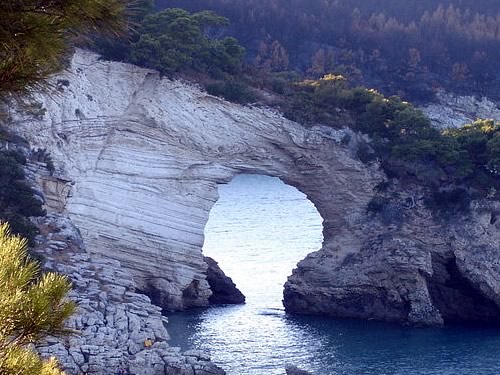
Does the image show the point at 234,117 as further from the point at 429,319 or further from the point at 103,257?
the point at 429,319

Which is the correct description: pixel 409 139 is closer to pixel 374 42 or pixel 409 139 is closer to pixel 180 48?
pixel 180 48

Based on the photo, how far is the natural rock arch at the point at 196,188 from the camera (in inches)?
1110

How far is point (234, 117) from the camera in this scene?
2973cm

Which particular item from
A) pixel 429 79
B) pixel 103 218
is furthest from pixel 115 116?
pixel 429 79

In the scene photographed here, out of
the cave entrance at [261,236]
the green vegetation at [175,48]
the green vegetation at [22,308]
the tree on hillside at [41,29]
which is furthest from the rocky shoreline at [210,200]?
the tree on hillside at [41,29]

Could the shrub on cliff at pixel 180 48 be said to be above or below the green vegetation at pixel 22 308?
above

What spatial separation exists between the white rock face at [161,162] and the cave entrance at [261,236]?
3.87 metres

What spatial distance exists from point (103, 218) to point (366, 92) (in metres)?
9.72

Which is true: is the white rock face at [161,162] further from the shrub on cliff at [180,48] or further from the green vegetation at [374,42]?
the green vegetation at [374,42]

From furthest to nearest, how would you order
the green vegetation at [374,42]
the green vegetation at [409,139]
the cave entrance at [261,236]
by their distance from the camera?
the green vegetation at [374,42]
the cave entrance at [261,236]
the green vegetation at [409,139]

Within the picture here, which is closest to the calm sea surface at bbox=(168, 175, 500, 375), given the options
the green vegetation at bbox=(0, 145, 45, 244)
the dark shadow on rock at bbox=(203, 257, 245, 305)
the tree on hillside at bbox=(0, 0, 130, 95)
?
the dark shadow on rock at bbox=(203, 257, 245, 305)

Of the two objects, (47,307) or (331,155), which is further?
(331,155)

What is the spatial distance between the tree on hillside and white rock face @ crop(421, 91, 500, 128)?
48.2m

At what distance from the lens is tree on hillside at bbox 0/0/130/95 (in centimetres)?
468
